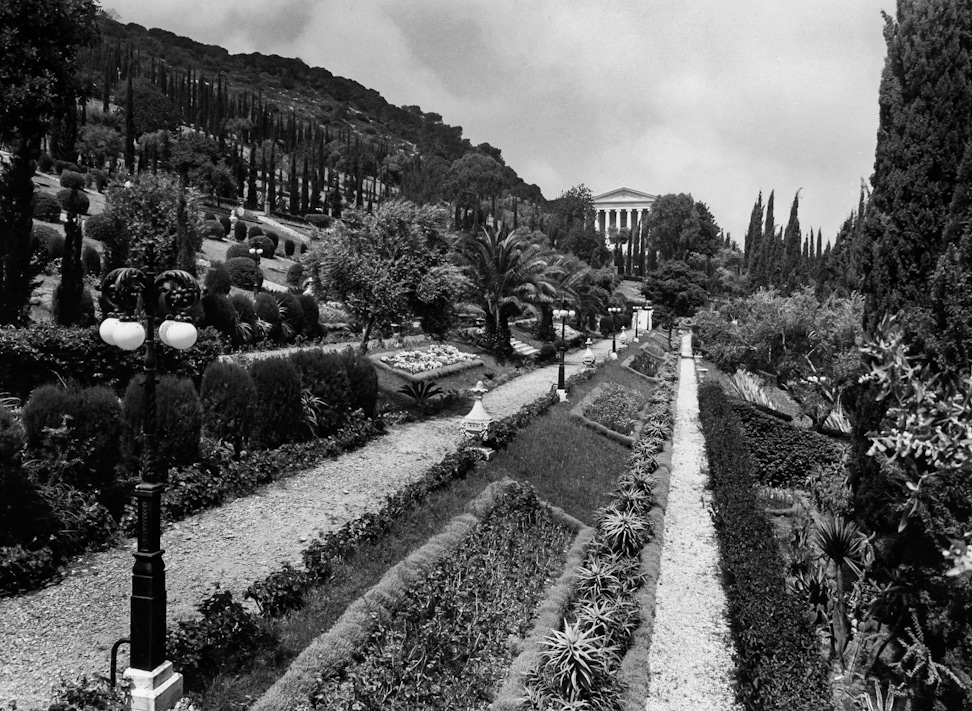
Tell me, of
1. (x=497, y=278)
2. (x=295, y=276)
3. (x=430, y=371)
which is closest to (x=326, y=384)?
(x=430, y=371)

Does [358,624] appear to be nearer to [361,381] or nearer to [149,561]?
[149,561]

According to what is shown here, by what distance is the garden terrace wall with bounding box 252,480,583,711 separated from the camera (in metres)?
5.65

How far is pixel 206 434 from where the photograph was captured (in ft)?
39.5

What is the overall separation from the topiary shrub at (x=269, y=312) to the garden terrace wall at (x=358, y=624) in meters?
17.1

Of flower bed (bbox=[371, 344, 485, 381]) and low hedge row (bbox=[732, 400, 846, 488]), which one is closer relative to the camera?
low hedge row (bbox=[732, 400, 846, 488])

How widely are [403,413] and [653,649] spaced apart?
10345 millimetres

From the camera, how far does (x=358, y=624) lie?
6551 mm

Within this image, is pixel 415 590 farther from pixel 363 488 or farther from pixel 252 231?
pixel 252 231

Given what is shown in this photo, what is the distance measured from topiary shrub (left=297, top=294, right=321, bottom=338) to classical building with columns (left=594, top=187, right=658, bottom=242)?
9961 cm

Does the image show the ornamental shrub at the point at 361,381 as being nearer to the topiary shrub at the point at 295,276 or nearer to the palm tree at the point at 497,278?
the palm tree at the point at 497,278

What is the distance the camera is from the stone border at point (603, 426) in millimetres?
16969

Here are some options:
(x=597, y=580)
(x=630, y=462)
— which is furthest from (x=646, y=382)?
(x=597, y=580)

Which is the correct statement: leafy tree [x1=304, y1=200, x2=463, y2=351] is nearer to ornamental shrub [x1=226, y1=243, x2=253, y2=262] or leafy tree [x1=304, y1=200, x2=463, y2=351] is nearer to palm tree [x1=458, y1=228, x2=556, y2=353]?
palm tree [x1=458, y1=228, x2=556, y2=353]

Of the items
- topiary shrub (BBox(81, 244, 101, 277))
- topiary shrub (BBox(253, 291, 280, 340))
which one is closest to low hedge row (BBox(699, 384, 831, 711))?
topiary shrub (BBox(253, 291, 280, 340))
